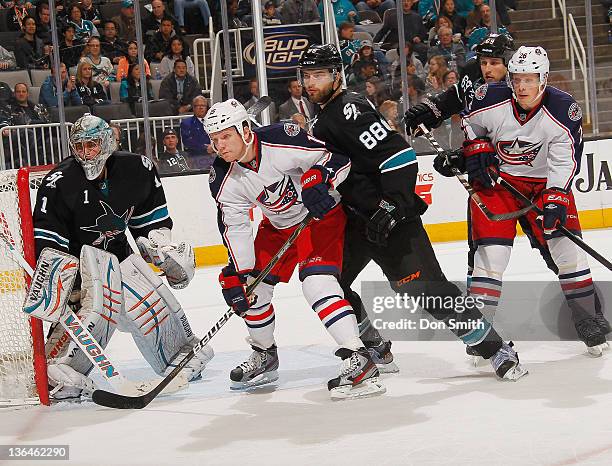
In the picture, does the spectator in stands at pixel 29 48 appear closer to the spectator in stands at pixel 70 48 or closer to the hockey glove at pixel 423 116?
the spectator in stands at pixel 70 48

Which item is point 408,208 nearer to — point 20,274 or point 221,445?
point 221,445

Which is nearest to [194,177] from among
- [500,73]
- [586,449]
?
[500,73]

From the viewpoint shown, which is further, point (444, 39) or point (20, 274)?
point (444, 39)

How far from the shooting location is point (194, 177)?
711 centimetres

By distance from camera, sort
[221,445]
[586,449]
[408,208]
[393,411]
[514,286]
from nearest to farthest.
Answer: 1. [586,449]
2. [221,445]
3. [393,411]
4. [408,208]
5. [514,286]

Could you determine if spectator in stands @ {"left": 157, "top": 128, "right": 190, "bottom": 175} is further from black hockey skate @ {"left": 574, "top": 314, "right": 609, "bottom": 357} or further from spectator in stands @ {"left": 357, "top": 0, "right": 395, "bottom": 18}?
black hockey skate @ {"left": 574, "top": 314, "right": 609, "bottom": 357}

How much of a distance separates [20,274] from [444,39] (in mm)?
4673

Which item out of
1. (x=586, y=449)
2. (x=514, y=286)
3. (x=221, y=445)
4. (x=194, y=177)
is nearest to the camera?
(x=586, y=449)

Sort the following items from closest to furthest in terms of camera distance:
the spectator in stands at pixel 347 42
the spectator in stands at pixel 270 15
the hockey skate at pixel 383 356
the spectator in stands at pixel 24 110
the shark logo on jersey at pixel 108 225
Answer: the shark logo on jersey at pixel 108 225 → the hockey skate at pixel 383 356 → the spectator in stands at pixel 24 110 → the spectator in stands at pixel 270 15 → the spectator in stands at pixel 347 42

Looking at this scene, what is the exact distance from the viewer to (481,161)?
4.01m

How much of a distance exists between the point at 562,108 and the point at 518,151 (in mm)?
227

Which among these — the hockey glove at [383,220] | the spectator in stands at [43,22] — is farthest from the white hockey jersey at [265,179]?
the spectator in stands at [43,22]

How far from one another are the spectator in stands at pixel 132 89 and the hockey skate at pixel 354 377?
415 centimetres

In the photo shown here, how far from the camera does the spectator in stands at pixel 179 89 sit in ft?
24.2
